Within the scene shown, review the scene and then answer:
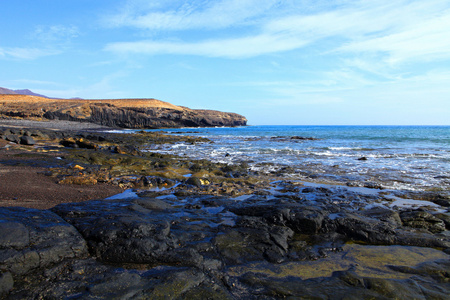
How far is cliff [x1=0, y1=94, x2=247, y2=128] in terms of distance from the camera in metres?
64.4

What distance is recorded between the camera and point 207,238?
485cm

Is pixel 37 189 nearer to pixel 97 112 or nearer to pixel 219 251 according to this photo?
pixel 219 251

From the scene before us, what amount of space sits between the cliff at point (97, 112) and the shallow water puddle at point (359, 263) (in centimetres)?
7522

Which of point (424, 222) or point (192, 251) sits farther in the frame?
point (424, 222)

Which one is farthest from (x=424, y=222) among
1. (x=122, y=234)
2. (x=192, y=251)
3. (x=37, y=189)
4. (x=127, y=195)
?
(x=37, y=189)

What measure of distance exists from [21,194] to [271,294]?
7.52m

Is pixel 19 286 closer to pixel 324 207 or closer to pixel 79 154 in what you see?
pixel 324 207

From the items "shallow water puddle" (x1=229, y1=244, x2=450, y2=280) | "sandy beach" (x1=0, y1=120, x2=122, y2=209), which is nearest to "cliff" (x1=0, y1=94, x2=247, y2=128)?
"sandy beach" (x1=0, y1=120, x2=122, y2=209)

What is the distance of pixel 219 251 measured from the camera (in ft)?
14.7

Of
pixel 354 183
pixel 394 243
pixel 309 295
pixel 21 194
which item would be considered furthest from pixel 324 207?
pixel 21 194

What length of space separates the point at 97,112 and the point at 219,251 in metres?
77.3

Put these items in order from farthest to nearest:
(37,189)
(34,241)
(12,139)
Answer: (12,139) < (37,189) < (34,241)

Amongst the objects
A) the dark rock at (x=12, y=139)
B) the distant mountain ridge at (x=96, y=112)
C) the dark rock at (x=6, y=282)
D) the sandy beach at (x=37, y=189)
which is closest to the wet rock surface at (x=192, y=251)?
the dark rock at (x=6, y=282)

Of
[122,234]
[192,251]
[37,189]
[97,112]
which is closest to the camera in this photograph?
[192,251]
